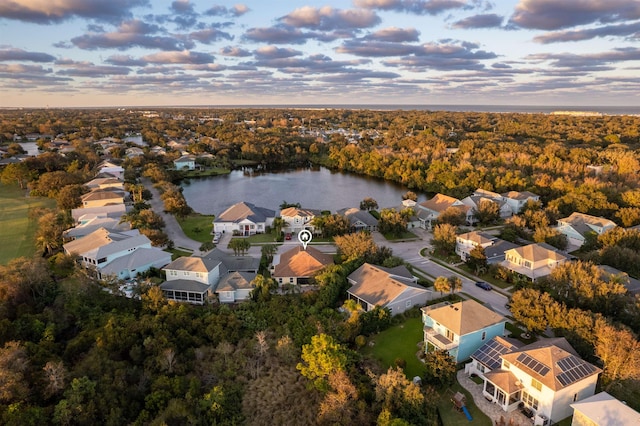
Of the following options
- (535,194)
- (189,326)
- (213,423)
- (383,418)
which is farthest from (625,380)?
(535,194)

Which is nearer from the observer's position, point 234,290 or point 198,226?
point 234,290

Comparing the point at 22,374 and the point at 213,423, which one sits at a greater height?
the point at 22,374

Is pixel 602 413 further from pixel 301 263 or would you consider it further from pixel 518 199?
pixel 518 199

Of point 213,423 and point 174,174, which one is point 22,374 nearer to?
point 213,423

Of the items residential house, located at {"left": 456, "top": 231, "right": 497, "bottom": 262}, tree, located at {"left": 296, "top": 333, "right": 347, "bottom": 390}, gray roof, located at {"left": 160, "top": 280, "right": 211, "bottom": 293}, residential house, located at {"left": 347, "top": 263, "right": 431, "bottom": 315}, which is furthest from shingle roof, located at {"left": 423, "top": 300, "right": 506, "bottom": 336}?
gray roof, located at {"left": 160, "top": 280, "right": 211, "bottom": 293}

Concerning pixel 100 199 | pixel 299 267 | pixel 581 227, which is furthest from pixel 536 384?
pixel 100 199

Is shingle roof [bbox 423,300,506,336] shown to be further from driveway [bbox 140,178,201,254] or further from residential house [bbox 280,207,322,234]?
driveway [bbox 140,178,201,254]

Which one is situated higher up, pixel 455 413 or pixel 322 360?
pixel 322 360
